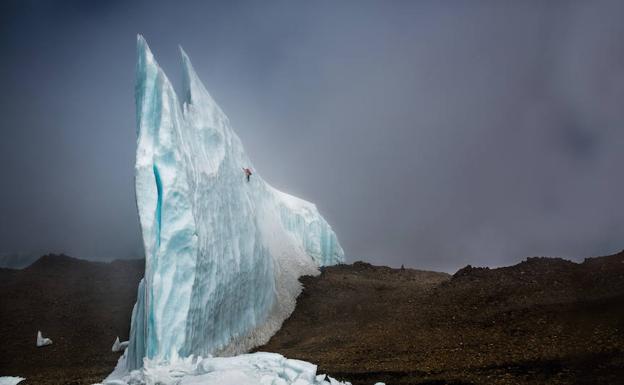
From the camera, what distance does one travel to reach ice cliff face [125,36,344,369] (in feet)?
35.2

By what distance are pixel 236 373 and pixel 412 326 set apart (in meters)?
7.86

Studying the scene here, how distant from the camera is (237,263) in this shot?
48.9ft

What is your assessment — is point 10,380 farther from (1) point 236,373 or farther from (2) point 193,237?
(1) point 236,373

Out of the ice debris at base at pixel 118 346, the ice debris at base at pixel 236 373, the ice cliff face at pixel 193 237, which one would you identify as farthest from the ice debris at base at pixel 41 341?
the ice debris at base at pixel 236 373

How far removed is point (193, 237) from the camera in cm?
1152

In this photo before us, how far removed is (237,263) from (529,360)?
9.74 m

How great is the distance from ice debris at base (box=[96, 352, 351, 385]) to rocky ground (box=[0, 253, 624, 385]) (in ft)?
4.06

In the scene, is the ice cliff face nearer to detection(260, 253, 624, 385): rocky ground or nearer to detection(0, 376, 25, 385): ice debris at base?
detection(260, 253, 624, 385): rocky ground

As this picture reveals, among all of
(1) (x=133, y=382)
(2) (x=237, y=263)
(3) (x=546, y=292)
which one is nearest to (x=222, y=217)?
(2) (x=237, y=263)

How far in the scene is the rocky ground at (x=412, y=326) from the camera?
29.3ft

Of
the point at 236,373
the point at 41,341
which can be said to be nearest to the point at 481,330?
the point at 236,373

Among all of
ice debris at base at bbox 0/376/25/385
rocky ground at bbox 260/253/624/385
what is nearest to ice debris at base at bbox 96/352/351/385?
rocky ground at bbox 260/253/624/385

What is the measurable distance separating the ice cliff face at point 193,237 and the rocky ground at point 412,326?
1.69 m

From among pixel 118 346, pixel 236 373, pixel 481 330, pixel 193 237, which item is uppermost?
pixel 193 237
